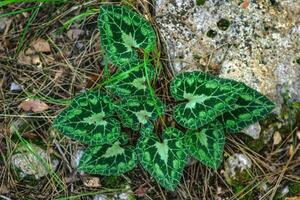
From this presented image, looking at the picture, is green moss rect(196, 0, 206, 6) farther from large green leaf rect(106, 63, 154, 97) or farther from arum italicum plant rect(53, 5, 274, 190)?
large green leaf rect(106, 63, 154, 97)

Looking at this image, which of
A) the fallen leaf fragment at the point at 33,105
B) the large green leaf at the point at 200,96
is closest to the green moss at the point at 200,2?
the large green leaf at the point at 200,96

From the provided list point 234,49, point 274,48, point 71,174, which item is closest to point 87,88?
point 71,174

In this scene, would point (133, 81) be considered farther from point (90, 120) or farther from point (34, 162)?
point (34, 162)

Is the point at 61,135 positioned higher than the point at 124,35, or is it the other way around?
the point at 124,35

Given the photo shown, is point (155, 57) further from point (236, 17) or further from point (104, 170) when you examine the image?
point (104, 170)

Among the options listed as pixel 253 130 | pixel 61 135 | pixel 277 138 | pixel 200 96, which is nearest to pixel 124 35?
pixel 200 96

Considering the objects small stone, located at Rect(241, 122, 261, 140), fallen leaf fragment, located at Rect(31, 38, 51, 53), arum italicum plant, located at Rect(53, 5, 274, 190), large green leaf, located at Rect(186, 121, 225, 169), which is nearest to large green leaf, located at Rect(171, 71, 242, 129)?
arum italicum plant, located at Rect(53, 5, 274, 190)

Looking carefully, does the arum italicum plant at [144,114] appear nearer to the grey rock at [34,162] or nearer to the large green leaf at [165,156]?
the large green leaf at [165,156]
